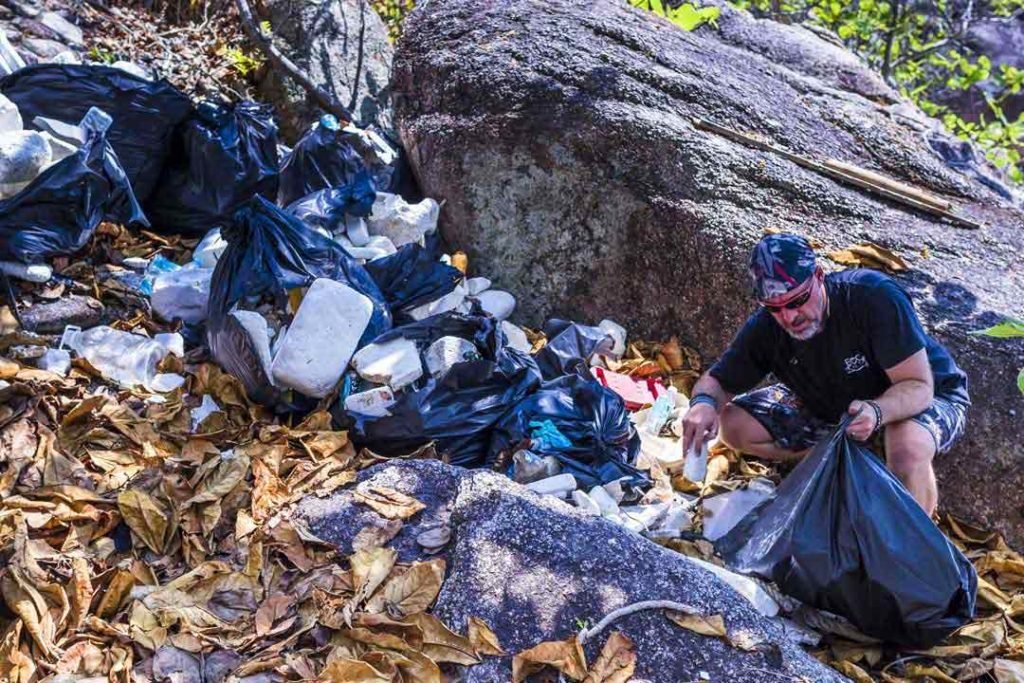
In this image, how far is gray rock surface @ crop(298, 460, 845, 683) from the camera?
2.35 m

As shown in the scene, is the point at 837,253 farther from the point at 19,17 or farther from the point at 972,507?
the point at 19,17

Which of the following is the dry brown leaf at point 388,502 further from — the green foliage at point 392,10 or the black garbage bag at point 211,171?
the green foliage at point 392,10

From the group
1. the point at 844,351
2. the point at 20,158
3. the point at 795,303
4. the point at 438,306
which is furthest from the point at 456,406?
the point at 20,158

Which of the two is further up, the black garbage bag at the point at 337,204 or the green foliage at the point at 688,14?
the green foliage at the point at 688,14

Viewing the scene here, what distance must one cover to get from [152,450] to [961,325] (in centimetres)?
290

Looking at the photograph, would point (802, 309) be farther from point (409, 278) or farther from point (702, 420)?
point (409, 278)

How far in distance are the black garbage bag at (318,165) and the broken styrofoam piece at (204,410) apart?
1.47 m

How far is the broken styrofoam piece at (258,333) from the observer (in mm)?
3562

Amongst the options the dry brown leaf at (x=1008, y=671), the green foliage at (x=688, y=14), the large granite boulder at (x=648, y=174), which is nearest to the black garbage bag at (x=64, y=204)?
the large granite boulder at (x=648, y=174)

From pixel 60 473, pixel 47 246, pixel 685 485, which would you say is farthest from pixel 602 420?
pixel 47 246

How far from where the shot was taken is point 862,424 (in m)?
2.96

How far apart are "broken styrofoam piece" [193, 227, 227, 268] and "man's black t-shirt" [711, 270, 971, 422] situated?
222 centimetres

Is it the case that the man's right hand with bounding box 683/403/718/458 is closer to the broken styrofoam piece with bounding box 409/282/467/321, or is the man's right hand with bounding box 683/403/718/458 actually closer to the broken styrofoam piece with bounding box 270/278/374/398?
the broken styrofoam piece with bounding box 409/282/467/321

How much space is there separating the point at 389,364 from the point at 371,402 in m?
0.15
